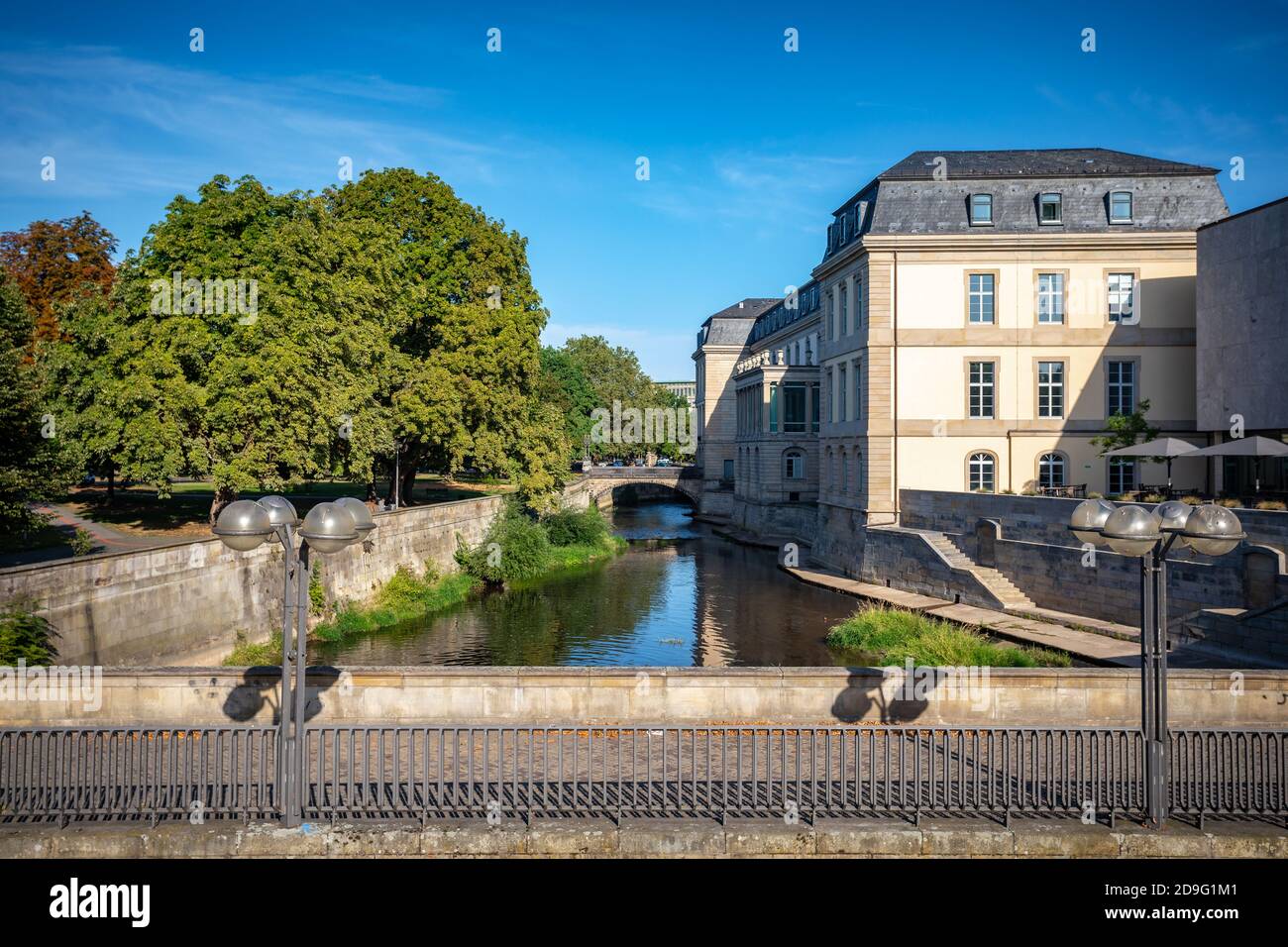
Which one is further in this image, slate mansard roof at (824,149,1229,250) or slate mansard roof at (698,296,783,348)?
slate mansard roof at (698,296,783,348)

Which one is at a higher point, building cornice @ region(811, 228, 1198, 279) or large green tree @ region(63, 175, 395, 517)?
building cornice @ region(811, 228, 1198, 279)

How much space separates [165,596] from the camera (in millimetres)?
19625

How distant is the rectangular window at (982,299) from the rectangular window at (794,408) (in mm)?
22608

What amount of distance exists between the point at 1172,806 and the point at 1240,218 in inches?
997

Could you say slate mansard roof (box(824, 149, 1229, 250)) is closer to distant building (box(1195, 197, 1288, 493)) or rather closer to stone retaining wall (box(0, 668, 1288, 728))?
distant building (box(1195, 197, 1288, 493))

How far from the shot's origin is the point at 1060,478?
3578 cm

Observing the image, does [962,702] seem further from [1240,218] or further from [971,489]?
[971,489]

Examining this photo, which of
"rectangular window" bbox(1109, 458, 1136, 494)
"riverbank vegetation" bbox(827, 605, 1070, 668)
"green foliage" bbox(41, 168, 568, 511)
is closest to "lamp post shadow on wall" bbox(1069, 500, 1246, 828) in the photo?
"riverbank vegetation" bbox(827, 605, 1070, 668)

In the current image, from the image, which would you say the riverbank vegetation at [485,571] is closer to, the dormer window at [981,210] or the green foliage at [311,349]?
the green foliage at [311,349]

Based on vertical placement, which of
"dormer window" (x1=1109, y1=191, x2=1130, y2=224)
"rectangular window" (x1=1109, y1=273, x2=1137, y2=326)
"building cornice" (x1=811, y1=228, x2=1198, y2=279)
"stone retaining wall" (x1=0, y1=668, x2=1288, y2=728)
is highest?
"dormer window" (x1=1109, y1=191, x2=1130, y2=224)

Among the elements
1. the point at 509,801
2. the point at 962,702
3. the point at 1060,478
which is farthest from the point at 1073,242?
the point at 509,801

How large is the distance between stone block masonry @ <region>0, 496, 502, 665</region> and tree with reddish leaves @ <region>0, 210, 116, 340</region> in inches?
888

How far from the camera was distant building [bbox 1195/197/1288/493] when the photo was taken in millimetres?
26375

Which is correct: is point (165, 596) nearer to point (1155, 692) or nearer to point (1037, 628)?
point (1155, 692)
